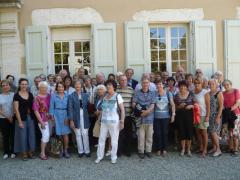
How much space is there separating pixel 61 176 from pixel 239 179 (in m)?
2.72

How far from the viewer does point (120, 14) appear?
841 centimetres

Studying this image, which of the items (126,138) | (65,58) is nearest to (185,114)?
(126,138)

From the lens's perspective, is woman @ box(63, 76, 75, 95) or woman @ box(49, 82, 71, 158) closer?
woman @ box(49, 82, 71, 158)

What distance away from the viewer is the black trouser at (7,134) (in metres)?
6.59

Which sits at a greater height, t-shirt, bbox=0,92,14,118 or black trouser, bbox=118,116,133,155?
t-shirt, bbox=0,92,14,118

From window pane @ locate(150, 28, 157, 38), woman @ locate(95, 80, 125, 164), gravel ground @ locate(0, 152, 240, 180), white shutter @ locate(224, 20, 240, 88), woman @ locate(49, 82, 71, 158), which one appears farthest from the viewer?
window pane @ locate(150, 28, 157, 38)

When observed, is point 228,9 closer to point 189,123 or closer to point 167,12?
point 167,12

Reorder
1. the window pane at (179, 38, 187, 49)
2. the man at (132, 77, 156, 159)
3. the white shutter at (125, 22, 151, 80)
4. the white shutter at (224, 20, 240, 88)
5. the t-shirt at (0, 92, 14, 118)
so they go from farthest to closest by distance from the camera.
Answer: the window pane at (179, 38, 187, 49) < the white shutter at (224, 20, 240, 88) < the white shutter at (125, 22, 151, 80) < the t-shirt at (0, 92, 14, 118) < the man at (132, 77, 156, 159)

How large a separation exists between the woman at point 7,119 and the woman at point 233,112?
4.13m

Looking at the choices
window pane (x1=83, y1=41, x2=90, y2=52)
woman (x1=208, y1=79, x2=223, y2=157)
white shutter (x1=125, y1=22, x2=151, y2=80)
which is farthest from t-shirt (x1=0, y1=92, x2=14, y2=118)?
woman (x1=208, y1=79, x2=223, y2=157)

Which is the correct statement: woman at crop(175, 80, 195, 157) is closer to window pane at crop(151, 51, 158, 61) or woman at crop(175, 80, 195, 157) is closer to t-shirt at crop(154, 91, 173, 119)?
t-shirt at crop(154, 91, 173, 119)

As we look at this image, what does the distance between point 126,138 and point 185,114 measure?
122 centimetres

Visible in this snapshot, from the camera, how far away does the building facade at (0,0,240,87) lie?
27.5ft

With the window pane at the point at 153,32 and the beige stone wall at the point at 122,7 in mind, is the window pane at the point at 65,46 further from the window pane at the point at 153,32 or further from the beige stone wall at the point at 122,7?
the window pane at the point at 153,32
